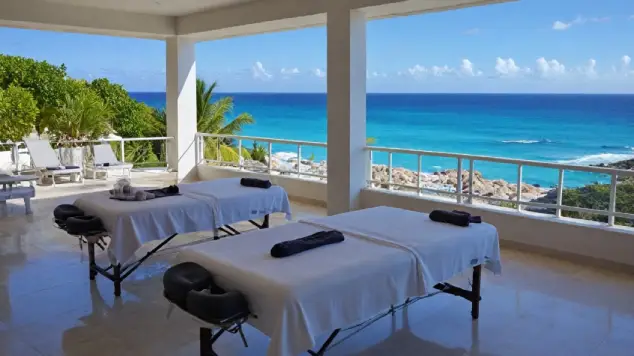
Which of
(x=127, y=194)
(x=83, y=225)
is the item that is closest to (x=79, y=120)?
(x=127, y=194)

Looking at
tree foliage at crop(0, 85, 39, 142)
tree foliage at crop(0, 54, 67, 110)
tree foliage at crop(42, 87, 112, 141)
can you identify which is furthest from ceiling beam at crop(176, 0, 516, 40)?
tree foliage at crop(0, 54, 67, 110)

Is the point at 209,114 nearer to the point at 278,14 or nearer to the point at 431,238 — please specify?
the point at 278,14

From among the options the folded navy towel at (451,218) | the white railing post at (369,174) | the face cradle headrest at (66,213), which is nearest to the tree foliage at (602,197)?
the white railing post at (369,174)

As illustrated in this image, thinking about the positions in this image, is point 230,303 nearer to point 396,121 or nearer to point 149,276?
point 149,276

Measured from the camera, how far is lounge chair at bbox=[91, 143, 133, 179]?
9109 millimetres

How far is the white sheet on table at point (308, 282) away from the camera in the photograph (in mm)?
2441

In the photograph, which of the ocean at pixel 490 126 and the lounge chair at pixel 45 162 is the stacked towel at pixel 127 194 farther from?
the ocean at pixel 490 126

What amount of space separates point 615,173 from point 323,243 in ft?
9.81

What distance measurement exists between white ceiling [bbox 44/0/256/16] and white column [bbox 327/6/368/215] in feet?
6.23

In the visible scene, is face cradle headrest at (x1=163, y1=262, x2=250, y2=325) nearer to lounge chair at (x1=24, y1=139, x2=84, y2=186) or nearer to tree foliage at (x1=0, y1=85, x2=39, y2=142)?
lounge chair at (x1=24, y1=139, x2=84, y2=186)

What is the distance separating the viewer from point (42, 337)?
10.7ft

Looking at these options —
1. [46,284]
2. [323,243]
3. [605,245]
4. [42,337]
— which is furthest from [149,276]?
[605,245]

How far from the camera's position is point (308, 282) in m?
2.51

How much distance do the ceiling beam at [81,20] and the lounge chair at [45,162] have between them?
1.83 m
